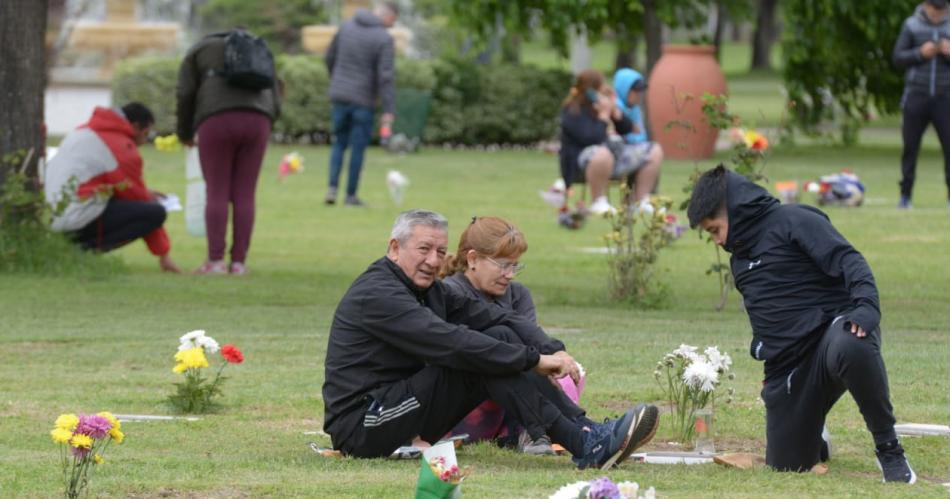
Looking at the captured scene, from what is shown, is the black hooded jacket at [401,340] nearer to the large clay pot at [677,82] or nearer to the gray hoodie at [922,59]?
the gray hoodie at [922,59]

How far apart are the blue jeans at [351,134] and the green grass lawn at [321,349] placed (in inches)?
15.8

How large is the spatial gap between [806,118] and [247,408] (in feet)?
62.8

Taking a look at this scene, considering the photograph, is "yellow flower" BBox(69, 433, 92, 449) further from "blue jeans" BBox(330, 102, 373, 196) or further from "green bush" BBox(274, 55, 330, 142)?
"green bush" BBox(274, 55, 330, 142)

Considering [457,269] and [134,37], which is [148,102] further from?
[457,269]

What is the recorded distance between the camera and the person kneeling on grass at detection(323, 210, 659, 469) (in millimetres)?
6559

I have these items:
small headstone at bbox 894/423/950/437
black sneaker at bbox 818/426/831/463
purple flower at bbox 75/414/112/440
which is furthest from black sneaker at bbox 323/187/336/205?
purple flower at bbox 75/414/112/440

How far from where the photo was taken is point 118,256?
1341cm

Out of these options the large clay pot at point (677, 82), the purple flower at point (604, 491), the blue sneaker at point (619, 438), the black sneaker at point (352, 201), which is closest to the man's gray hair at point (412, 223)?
the blue sneaker at point (619, 438)

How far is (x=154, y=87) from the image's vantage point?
2636cm

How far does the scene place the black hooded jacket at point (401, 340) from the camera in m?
6.57

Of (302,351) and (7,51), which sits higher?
(7,51)

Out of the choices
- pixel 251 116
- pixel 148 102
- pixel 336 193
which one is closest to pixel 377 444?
pixel 251 116

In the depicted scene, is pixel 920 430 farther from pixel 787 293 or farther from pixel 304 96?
pixel 304 96

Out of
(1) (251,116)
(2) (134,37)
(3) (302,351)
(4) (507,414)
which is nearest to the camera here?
(4) (507,414)
